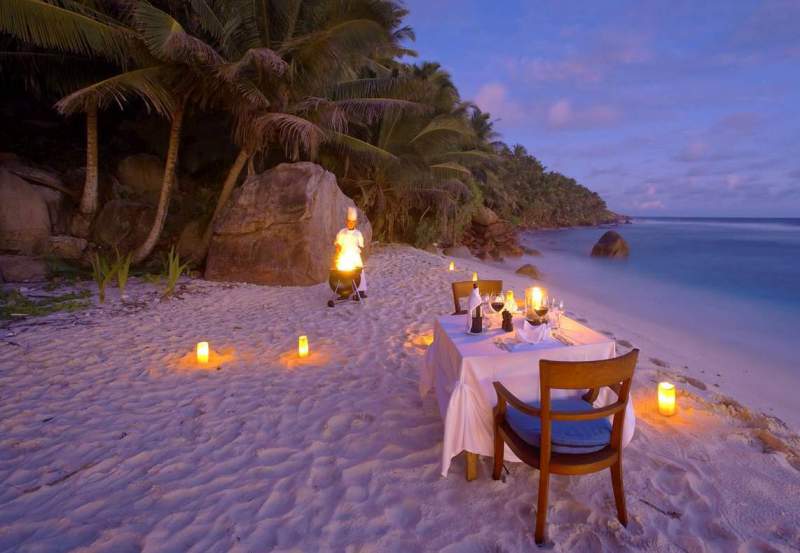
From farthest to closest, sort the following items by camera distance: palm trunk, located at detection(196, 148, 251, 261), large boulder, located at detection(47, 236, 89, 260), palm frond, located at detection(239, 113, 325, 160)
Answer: palm trunk, located at detection(196, 148, 251, 261)
large boulder, located at detection(47, 236, 89, 260)
palm frond, located at detection(239, 113, 325, 160)

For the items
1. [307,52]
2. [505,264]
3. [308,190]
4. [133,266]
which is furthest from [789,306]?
[133,266]

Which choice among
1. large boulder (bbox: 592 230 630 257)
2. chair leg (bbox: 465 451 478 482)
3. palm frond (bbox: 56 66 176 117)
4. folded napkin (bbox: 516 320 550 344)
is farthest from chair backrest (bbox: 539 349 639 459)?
large boulder (bbox: 592 230 630 257)

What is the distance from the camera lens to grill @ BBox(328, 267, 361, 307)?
6227 mm

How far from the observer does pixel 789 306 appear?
10.2 metres

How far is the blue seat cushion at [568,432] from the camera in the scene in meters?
1.93

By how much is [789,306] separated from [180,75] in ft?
49.1

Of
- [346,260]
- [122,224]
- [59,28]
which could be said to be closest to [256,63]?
[59,28]

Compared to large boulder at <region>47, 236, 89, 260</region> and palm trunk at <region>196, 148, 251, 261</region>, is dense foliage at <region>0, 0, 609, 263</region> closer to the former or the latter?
palm trunk at <region>196, 148, 251, 261</region>

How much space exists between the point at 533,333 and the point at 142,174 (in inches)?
476

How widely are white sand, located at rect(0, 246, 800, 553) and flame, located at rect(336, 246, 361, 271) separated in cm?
212

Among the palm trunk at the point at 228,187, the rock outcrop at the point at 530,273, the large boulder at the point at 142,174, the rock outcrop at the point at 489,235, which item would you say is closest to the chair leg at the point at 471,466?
the palm trunk at the point at 228,187

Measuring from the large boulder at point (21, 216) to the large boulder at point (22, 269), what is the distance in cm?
105

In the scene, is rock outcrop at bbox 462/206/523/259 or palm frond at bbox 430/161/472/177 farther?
rock outcrop at bbox 462/206/523/259

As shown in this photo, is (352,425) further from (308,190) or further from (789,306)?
(789,306)
